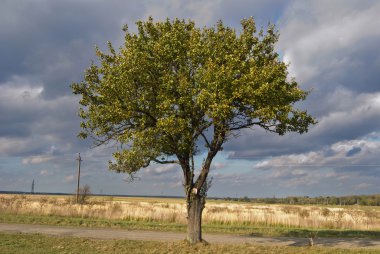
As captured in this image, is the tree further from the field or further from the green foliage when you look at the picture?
the field

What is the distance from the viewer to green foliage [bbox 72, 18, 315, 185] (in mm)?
18703

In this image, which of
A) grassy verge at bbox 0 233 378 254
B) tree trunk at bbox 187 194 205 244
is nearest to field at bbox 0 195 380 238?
grassy verge at bbox 0 233 378 254

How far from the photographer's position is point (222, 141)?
20.9 meters

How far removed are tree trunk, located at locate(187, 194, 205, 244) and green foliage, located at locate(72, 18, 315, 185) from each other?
0.84 meters

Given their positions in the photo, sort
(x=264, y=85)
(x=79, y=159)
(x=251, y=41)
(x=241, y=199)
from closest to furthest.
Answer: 1. (x=264, y=85)
2. (x=251, y=41)
3. (x=79, y=159)
4. (x=241, y=199)

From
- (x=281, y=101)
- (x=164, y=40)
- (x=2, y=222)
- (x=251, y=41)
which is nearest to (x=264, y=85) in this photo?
(x=281, y=101)

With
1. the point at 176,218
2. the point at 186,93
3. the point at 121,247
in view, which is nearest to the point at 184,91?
the point at 186,93

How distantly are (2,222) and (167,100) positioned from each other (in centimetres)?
2280

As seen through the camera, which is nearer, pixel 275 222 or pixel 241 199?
pixel 275 222

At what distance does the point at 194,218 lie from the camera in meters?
21.3

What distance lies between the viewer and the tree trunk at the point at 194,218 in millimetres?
21297

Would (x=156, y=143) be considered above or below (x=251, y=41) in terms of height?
below

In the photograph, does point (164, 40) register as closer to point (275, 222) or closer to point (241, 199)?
point (275, 222)

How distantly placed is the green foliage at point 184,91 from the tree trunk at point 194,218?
33.1 inches
